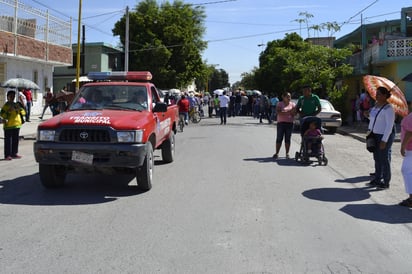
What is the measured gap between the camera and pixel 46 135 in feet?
24.7

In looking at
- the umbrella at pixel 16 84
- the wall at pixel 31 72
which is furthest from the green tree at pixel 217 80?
the umbrella at pixel 16 84

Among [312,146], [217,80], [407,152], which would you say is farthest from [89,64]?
[217,80]

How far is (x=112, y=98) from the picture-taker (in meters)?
8.85

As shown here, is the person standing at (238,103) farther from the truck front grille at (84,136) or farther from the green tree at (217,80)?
the green tree at (217,80)

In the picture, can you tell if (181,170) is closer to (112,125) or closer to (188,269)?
(112,125)

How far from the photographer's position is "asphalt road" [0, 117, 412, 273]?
15.7 feet

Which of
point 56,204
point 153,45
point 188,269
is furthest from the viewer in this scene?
point 153,45

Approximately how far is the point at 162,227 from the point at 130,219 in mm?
572

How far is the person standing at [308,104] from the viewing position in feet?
38.4

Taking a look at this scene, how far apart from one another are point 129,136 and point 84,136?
69 cm

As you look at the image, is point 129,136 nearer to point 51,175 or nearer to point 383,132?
point 51,175

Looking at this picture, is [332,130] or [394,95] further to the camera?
[332,130]

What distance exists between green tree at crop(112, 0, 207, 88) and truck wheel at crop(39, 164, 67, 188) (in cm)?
3799

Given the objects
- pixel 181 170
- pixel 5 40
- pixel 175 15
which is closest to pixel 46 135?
pixel 181 170
